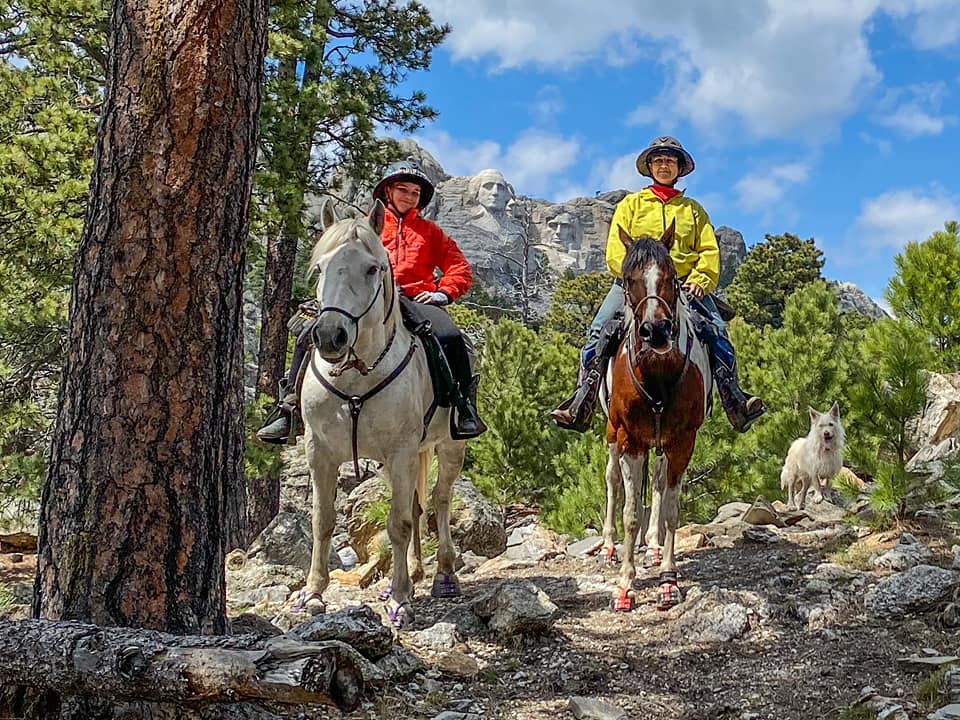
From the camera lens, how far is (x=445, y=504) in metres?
7.09

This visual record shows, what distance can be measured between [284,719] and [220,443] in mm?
1085

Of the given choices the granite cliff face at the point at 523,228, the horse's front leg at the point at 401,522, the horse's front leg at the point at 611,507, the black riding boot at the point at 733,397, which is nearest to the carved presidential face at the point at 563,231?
the granite cliff face at the point at 523,228

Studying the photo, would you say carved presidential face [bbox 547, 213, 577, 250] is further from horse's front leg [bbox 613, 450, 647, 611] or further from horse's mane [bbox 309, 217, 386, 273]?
horse's mane [bbox 309, 217, 386, 273]

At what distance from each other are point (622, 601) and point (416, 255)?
2993mm

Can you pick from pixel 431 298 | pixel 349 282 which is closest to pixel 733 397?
pixel 431 298

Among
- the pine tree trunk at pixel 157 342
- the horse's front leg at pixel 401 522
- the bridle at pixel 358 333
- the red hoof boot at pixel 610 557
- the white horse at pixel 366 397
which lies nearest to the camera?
the pine tree trunk at pixel 157 342

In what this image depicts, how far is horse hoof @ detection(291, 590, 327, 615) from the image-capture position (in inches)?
213

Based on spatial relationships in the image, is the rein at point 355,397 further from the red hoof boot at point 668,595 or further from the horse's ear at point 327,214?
the red hoof boot at point 668,595

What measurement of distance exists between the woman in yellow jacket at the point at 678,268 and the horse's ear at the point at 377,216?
218 cm

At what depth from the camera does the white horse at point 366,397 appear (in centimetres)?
512

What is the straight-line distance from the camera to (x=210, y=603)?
334 centimetres

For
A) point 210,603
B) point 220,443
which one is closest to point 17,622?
point 210,603

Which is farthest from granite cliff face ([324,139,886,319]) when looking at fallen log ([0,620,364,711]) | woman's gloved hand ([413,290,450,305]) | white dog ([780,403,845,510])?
fallen log ([0,620,364,711])

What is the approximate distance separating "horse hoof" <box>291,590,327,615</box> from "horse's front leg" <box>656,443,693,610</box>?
2.37 metres
